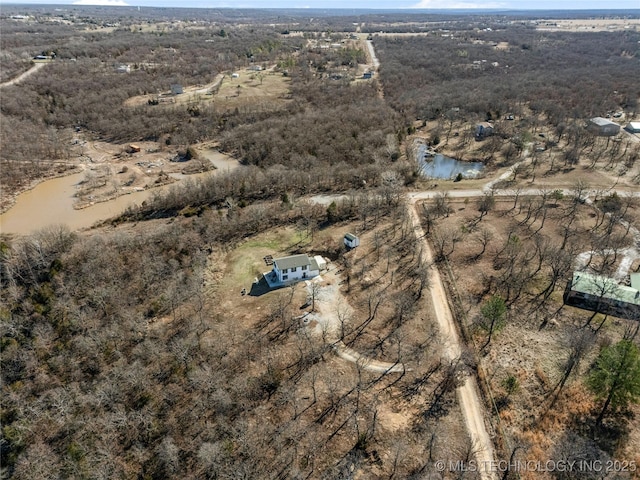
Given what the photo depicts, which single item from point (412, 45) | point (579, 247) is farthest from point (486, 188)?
point (412, 45)

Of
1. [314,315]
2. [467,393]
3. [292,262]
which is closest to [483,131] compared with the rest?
[292,262]

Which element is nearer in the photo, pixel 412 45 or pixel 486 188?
pixel 486 188

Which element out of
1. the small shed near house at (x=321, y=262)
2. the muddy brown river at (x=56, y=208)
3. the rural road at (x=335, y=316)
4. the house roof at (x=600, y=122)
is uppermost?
the house roof at (x=600, y=122)

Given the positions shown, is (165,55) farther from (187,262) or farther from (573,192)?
(573,192)

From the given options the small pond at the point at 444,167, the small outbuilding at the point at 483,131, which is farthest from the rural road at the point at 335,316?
the small outbuilding at the point at 483,131

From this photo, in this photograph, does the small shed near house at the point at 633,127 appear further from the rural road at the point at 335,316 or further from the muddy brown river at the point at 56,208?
the muddy brown river at the point at 56,208

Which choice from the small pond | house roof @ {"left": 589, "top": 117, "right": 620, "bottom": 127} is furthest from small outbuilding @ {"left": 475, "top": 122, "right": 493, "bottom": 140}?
house roof @ {"left": 589, "top": 117, "right": 620, "bottom": 127}
